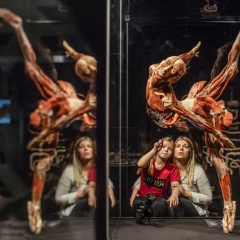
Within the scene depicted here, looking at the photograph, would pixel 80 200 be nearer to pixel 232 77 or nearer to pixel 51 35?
pixel 51 35

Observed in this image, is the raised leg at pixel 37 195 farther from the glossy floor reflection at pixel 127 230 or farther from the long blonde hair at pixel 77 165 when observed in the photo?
the long blonde hair at pixel 77 165

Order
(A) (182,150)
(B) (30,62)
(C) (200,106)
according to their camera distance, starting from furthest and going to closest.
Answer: (A) (182,150), (C) (200,106), (B) (30,62)

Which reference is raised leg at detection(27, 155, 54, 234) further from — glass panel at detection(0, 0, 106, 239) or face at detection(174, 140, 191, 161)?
face at detection(174, 140, 191, 161)

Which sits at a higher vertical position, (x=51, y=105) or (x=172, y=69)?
(x=172, y=69)

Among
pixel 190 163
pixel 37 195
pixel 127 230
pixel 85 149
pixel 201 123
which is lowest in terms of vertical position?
pixel 127 230

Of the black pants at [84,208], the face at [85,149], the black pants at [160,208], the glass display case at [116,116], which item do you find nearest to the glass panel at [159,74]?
the glass display case at [116,116]

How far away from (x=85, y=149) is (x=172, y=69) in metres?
0.86

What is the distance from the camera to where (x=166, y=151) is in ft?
10.7

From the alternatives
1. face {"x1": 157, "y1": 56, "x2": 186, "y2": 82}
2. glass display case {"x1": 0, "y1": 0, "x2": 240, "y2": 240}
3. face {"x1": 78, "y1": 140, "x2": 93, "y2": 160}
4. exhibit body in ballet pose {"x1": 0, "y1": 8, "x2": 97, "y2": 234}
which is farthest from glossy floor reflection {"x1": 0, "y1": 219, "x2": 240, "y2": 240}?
face {"x1": 157, "y1": 56, "x2": 186, "y2": 82}

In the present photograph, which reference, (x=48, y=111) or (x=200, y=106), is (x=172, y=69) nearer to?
(x=200, y=106)

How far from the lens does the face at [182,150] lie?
323cm

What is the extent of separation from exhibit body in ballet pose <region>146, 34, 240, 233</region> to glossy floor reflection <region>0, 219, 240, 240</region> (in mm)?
162

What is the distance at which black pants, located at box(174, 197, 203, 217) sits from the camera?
324cm

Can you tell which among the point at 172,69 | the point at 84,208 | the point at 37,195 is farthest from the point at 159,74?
the point at 37,195
